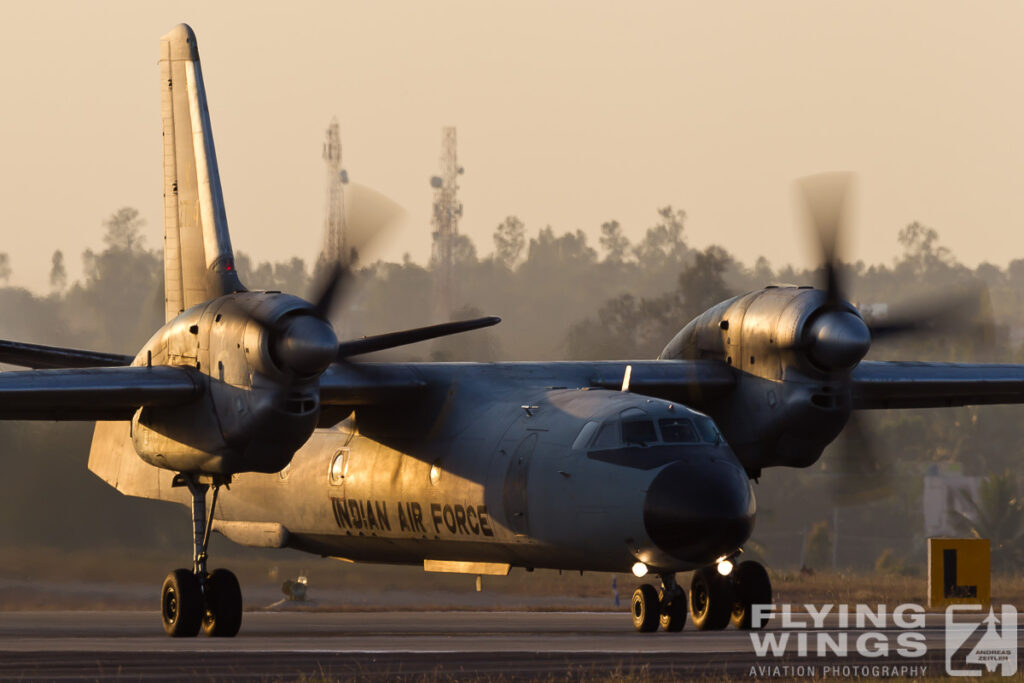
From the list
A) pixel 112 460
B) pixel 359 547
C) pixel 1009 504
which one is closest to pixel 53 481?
pixel 112 460

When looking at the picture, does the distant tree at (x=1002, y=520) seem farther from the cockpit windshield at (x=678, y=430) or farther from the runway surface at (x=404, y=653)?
the cockpit windshield at (x=678, y=430)

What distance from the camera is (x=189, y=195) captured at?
1048 inches

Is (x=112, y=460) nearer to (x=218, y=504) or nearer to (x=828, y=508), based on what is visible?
(x=218, y=504)

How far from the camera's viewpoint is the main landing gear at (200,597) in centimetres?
2397

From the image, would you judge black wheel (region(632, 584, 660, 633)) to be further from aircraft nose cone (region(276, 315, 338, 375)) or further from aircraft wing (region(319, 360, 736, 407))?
aircraft nose cone (region(276, 315, 338, 375))

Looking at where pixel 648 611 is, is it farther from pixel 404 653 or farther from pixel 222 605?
pixel 222 605

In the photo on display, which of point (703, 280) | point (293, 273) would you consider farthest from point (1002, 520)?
point (293, 273)

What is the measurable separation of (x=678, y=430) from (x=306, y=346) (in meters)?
4.43

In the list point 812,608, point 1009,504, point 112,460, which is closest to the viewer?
point 112,460

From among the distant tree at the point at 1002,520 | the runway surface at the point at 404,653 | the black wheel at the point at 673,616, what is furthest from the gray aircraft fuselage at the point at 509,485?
the distant tree at the point at 1002,520

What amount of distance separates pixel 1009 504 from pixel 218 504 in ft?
142

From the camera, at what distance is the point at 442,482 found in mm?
23594

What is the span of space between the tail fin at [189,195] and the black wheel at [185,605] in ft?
13.0

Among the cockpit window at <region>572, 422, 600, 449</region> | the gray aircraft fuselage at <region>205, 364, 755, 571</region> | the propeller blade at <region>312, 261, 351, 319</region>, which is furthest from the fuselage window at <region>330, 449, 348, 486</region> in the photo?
the cockpit window at <region>572, 422, 600, 449</region>
